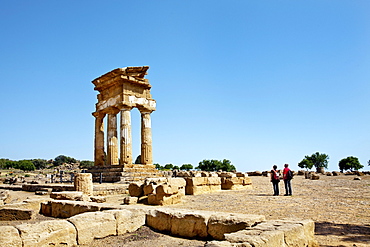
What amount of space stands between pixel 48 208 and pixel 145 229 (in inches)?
176

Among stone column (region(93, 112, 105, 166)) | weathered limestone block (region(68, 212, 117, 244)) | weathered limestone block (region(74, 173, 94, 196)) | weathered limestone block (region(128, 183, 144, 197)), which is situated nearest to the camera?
weathered limestone block (region(68, 212, 117, 244))

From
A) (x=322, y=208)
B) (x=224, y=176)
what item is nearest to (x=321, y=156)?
(x=224, y=176)

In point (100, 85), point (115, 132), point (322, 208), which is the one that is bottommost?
point (322, 208)

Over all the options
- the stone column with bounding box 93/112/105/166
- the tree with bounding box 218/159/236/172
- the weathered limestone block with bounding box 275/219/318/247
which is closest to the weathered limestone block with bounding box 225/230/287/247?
the weathered limestone block with bounding box 275/219/318/247

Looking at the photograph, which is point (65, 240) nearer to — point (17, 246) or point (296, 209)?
point (17, 246)

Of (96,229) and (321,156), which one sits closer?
(96,229)

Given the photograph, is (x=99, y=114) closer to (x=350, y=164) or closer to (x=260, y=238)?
(x=260, y=238)

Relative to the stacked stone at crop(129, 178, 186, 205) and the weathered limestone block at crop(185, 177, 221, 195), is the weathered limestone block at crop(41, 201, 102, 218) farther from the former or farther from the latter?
the weathered limestone block at crop(185, 177, 221, 195)

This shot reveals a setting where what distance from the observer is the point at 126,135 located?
22.0 m

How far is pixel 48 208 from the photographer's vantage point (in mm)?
9328

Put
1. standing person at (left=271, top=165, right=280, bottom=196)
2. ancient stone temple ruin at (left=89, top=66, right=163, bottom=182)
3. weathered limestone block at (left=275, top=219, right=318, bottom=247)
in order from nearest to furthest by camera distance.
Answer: weathered limestone block at (left=275, top=219, right=318, bottom=247)
standing person at (left=271, top=165, right=280, bottom=196)
ancient stone temple ruin at (left=89, top=66, right=163, bottom=182)

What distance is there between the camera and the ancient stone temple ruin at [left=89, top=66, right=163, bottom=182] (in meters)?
21.7

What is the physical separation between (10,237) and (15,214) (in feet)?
14.8

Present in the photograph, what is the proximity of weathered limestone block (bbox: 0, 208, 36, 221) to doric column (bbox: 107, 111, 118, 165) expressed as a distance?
14.4 metres
